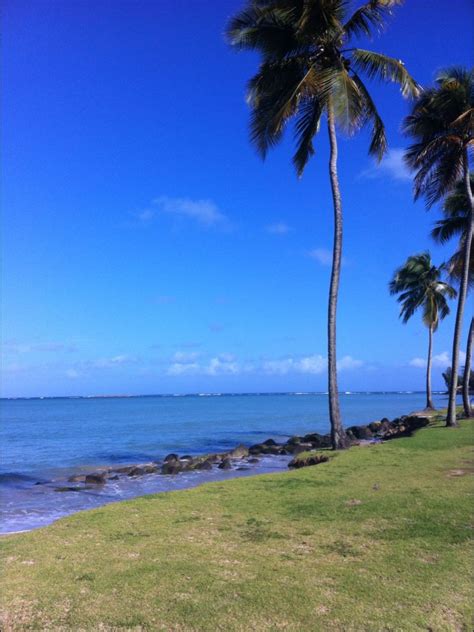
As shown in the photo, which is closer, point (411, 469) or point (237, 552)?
point (237, 552)

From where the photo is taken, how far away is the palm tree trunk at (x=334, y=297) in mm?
16672

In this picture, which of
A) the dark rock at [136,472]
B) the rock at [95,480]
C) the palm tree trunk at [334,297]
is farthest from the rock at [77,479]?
the palm tree trunk at [334,297]

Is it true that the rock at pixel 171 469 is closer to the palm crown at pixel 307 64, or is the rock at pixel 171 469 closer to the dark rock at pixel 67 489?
the dark rock at pixel 67 489

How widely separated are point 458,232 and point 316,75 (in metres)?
15.3

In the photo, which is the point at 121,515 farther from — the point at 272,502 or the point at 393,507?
the point at 393,507

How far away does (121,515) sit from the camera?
9172 mm

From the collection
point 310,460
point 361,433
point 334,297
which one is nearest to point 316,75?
point 334,297

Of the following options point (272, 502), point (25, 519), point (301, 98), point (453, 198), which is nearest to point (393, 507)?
point (272, 502)

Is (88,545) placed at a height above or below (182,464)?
above

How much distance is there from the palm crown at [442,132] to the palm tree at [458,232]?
384 centimetres

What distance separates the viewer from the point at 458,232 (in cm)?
2773

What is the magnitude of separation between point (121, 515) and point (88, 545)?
1916mm

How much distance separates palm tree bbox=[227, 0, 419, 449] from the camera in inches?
617

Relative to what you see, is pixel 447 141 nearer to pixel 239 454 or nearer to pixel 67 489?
pixel 239 454
